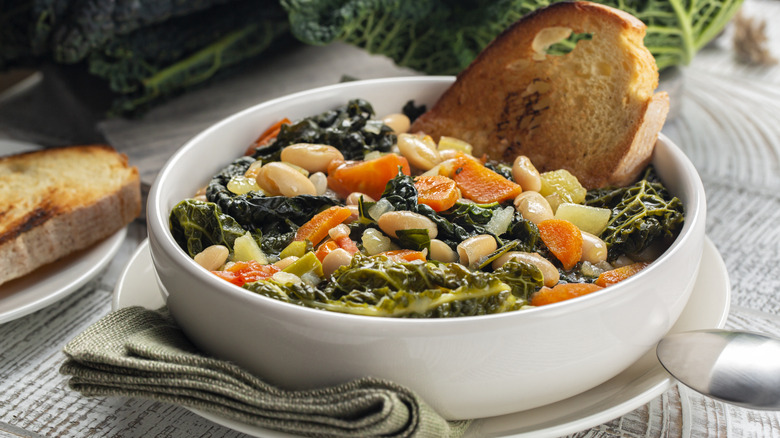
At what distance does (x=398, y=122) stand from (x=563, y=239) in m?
1.05

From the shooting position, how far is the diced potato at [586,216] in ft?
7.88

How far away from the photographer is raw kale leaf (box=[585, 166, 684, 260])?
2.31m

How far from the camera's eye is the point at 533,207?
7.81 feet

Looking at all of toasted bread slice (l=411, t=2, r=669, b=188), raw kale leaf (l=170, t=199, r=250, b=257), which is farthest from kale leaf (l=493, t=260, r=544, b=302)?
raw kale leaf (l=170, t=199, r=250, b=257)

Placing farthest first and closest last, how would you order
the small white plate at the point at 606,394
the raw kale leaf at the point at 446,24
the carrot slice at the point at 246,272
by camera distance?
the raw kale leaf at the point at 446,24 < the carrot slice at the point at 246,272 < the small white plate at the point at 606,394

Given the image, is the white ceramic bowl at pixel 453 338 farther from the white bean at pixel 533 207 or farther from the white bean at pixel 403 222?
the white bean at pixel 403 222

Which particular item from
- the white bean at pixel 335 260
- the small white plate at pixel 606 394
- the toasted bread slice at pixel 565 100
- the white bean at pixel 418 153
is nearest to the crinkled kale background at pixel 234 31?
the toasted bread slice at pixel 565 100

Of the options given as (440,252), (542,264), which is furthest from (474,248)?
(542,264)

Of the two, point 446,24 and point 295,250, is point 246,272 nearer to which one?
Result: point 295,250

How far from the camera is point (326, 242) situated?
2270 millimetres

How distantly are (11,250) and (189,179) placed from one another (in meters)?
0.79

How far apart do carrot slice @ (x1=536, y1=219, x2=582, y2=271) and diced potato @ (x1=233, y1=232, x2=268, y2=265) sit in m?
0.92

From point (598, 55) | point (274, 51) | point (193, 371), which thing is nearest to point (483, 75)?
point (598, 55)

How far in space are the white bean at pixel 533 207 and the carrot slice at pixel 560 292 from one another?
361 millimetres
